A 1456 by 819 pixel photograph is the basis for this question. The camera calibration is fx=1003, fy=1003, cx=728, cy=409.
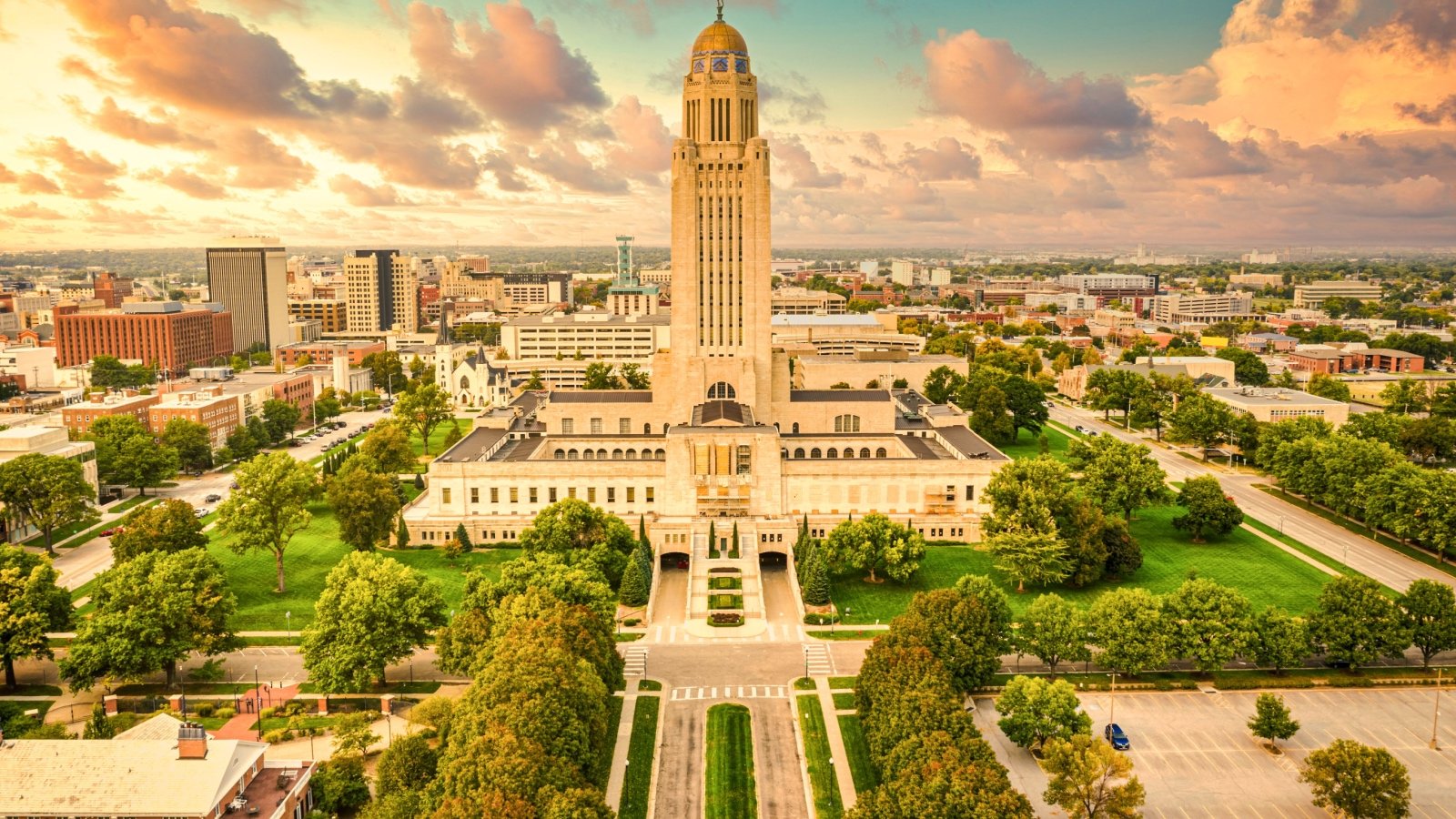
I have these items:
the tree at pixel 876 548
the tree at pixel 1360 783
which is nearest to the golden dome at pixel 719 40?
the tree at pixel 876 548

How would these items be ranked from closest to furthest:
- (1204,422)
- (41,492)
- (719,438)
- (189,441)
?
1. (41,492)
2. (719,438)
3. (189,441)
4. (1204,422)

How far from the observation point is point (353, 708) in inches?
2495

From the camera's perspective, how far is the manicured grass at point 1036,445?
5497 inches

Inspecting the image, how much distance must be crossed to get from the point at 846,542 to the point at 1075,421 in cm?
9464

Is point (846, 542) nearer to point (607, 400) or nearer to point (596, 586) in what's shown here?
point (596, 586)

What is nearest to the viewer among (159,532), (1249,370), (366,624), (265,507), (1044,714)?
(1044,714)

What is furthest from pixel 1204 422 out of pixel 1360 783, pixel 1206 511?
pixel 1360 783

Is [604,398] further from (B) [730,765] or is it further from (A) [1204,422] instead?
(A) [1204,422]

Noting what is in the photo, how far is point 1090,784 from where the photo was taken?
48.4m

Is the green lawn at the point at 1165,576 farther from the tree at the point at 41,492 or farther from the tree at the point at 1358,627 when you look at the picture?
the tree at the point at 41,492

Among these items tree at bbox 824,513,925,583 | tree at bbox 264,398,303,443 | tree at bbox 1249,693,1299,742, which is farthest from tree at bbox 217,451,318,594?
tree at bbox 1249,693,1299,742

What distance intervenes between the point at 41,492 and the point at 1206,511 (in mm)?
111486

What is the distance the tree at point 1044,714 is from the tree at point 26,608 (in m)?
62.3

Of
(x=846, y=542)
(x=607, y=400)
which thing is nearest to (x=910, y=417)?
(x=607, y=400)
